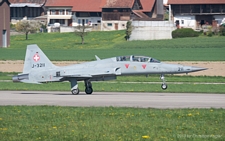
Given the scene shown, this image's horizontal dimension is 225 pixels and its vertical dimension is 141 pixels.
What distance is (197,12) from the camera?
3605 inches

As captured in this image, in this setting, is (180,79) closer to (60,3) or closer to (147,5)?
(147,5)

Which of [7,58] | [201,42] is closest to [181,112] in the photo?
[7,58]

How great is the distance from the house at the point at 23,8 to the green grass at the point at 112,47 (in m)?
22.1

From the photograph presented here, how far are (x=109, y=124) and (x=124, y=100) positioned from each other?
7.24 meters

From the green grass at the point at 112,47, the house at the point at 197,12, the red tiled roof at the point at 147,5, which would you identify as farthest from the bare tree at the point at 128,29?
the red tiled roof at the point at 147,5

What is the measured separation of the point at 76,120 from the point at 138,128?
A: 8.17ft

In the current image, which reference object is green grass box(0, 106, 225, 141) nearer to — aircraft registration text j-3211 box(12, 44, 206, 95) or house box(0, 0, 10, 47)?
aircraft registration text j-3211 box(12, 44, 206, 95)

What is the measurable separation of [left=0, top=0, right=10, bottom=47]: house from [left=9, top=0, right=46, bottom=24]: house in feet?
97.8

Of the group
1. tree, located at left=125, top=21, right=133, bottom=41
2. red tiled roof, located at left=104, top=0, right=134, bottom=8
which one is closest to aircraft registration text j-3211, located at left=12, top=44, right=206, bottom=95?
tree, located at left=125, top=21, right=133, bottom=41

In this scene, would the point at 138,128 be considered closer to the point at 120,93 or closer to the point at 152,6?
the point at 120,93

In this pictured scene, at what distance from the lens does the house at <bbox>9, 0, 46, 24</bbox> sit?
370 feet

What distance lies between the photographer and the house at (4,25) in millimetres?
79688

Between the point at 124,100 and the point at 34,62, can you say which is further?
the point at 34,62

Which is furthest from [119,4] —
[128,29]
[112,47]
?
[112,47]
